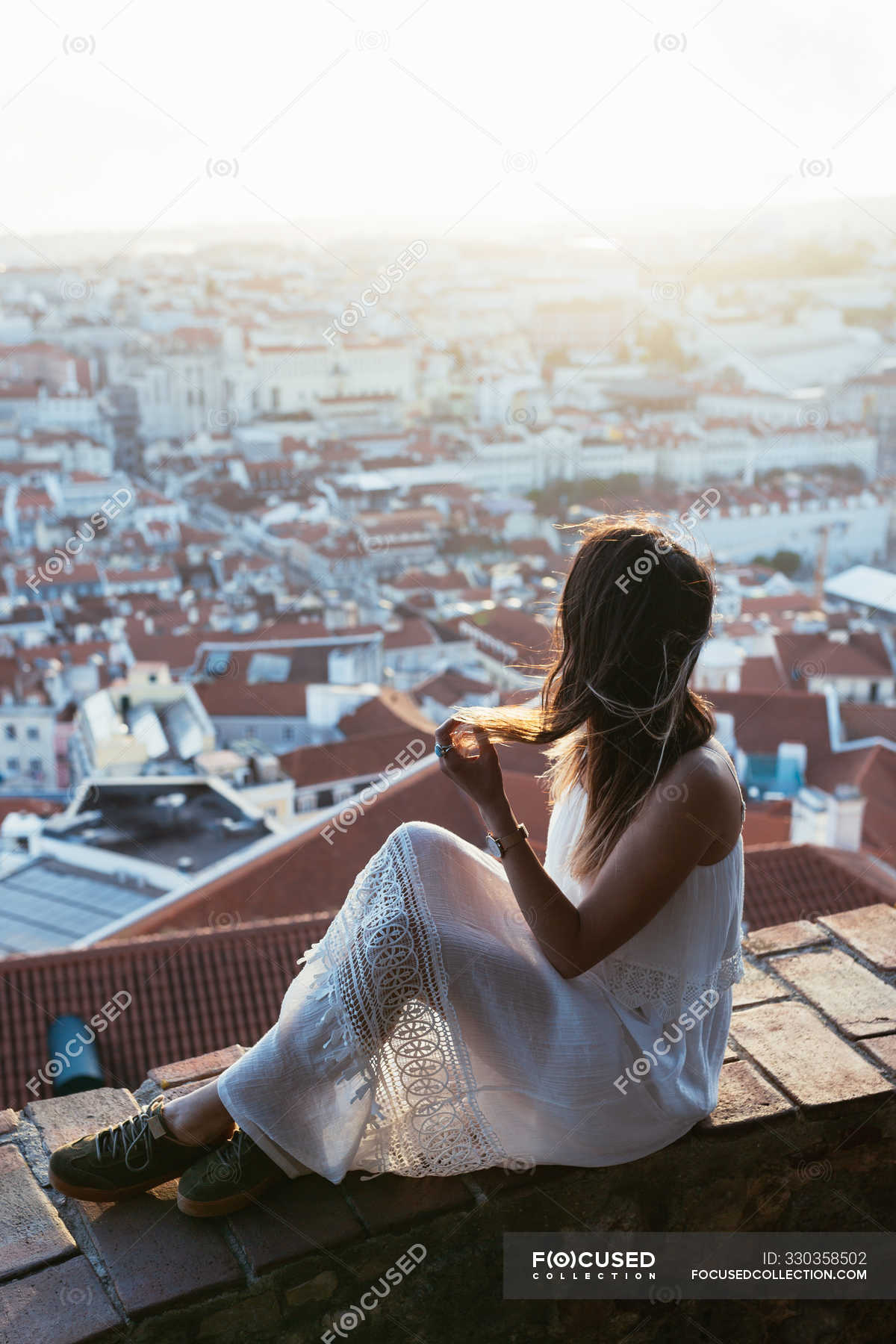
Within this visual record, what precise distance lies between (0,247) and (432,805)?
47239 mm

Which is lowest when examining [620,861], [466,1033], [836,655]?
[836,655]

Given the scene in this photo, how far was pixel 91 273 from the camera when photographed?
44.4 m

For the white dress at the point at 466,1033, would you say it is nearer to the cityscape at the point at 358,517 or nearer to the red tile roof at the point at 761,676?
the cityscape at the point at 358,517

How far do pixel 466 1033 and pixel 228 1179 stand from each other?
0.64ft

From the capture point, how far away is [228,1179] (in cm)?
83

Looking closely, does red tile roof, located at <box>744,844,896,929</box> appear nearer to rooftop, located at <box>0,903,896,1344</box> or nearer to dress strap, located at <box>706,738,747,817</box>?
rooftop, located at <box>0,903,896,1344</box>

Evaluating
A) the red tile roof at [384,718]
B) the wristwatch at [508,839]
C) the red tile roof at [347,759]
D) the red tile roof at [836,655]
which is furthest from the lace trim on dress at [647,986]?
the red tile roof at [836,655]

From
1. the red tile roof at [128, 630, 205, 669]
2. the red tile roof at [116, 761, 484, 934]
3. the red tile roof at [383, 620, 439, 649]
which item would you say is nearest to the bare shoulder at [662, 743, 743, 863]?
the red tile roof at [116, 761, 484, 934]

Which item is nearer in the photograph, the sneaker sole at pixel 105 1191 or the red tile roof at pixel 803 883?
the sneaker sole at pixel 105 1191

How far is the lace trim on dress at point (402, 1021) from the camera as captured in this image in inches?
31.2

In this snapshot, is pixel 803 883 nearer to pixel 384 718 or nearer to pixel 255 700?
pixel 384 718

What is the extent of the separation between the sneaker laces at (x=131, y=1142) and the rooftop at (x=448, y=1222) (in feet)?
0.11

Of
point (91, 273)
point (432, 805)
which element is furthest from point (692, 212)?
point (432, 805)

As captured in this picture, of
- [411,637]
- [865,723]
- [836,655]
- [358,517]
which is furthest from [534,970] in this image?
[358,517]
